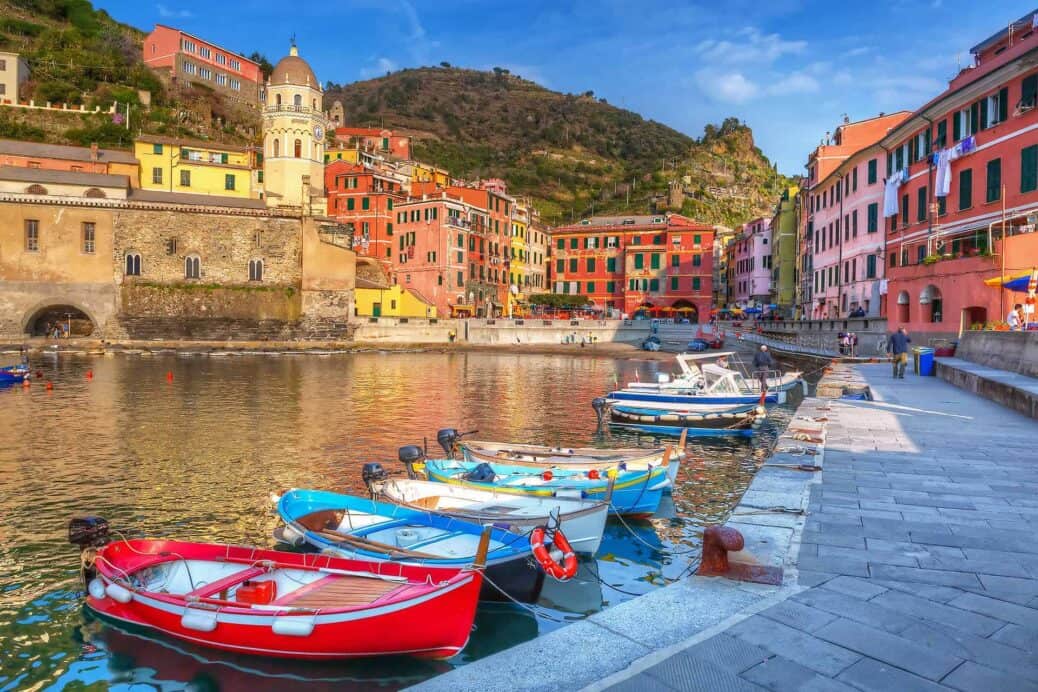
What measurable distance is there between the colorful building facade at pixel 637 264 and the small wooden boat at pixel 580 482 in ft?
223

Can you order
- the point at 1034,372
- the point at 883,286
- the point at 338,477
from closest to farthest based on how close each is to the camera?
the point at 338,477 < the point at 1034,372 < the point at 883,286

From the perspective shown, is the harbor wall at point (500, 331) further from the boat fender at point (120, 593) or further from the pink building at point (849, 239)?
the boat fender at point (120, 593)

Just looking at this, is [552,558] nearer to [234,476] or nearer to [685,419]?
[234,476]

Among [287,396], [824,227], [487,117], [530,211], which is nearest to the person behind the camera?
[287,396]

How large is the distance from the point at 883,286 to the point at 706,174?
322 feet

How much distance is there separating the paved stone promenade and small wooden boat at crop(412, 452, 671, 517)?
3.12 metres

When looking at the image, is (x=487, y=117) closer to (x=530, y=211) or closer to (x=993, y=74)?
(x=530, y=211)

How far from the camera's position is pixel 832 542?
7980 millimetres

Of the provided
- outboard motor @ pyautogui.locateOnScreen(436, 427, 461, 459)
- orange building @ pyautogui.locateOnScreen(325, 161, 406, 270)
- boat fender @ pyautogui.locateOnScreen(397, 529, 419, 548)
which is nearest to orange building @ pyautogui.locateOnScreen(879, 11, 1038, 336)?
outboard motor @ pyautogui.locateOnScreen(436, 427, 461, 459)

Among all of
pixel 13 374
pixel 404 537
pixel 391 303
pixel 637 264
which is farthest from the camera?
pixel 637 264

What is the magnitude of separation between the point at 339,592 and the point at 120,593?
2.85 m

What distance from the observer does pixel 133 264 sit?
64.1 meters

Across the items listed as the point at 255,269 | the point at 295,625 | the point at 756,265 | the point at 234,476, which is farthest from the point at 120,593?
the point at 756,265

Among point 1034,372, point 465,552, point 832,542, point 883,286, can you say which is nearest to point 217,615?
point 465,552
